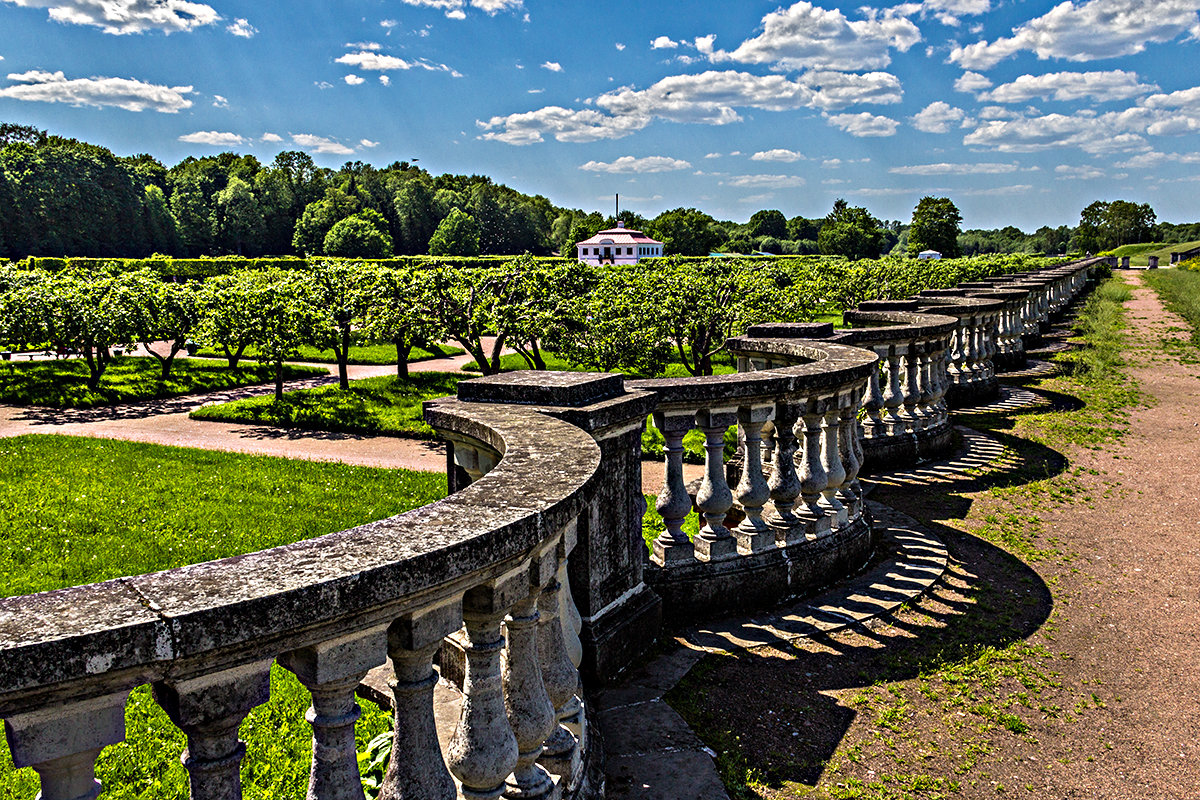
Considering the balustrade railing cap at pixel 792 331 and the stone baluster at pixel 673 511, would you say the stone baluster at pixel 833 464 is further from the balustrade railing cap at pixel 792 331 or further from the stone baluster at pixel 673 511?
the balustrade railing cap at pixel 792 331

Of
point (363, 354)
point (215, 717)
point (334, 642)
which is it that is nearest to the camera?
point (215, 717)

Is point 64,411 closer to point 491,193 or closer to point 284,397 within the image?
point 284,397

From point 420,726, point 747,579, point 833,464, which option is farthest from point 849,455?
point 420,726

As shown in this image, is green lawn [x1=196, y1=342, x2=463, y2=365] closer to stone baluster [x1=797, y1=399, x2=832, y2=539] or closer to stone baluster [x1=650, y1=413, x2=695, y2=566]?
stone baluster [x1=797, y1=399, x2=832, y2=539]

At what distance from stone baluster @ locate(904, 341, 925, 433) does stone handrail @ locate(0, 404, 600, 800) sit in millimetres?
7711

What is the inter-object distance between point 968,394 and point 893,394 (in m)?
4.88

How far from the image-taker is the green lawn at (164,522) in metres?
3.82

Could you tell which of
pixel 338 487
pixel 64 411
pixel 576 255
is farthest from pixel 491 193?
pixel 338 487

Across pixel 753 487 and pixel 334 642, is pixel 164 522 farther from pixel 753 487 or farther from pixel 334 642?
pixel 334 642

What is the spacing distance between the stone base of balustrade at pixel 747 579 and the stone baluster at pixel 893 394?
4.03m

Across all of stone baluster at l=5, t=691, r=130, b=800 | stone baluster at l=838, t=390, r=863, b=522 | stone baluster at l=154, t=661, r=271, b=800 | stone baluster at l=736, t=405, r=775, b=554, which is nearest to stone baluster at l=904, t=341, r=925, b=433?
stone baluster at l=838, t=390, r=863, b=522

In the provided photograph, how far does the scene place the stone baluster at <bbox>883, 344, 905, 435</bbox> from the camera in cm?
944

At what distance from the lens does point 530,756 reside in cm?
277

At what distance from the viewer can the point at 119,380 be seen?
21.5 m
